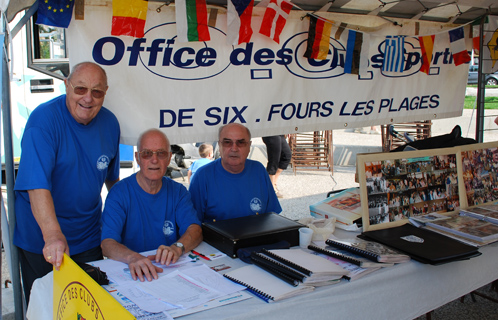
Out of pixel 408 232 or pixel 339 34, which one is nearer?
pixel 408 232

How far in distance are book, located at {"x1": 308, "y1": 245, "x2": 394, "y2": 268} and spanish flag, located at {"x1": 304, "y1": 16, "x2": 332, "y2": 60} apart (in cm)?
174

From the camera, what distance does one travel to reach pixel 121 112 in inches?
109

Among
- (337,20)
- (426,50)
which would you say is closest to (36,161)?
(337,20)

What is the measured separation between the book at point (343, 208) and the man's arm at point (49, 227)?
148 cm

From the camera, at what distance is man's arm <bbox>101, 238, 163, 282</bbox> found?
1728 millimetres

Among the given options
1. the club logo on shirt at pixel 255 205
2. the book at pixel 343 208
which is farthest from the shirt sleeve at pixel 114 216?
the book at pixel 343 208

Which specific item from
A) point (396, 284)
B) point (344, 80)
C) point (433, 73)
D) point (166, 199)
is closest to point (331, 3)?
point (344, 80)

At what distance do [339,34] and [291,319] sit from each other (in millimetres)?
2470

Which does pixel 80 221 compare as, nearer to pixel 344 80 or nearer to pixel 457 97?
pixel 344 80

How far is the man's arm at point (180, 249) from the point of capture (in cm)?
187

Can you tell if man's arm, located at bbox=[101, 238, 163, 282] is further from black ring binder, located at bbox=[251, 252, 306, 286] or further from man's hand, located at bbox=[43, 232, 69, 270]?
black ring binder, located at bbox=[251, 252, 306, 286]

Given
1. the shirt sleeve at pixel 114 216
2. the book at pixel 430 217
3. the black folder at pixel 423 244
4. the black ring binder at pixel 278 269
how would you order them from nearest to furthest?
the black ring binder at pixel 278 269
the black folder at pixel 423 244
the shirt sleeve at pixel 114 216
the book at pixel 430 217

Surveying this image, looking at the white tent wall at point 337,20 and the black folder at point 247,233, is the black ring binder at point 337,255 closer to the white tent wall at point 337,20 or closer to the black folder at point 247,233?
the black folder at point 247,233

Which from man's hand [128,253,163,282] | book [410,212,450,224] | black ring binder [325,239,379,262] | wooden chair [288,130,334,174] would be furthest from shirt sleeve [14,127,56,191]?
wooden chair [288,130,334,174]
